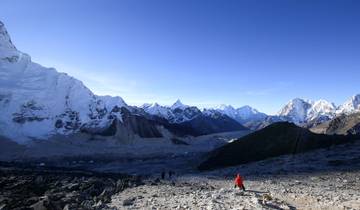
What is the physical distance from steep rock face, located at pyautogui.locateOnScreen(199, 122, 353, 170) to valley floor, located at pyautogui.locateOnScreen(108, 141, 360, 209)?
4.79 m

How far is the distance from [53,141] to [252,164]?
105166mm

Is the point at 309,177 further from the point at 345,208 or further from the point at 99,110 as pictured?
the point at 99,110

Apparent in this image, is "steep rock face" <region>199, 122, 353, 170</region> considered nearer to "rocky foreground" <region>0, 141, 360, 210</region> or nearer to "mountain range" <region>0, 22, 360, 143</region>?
"rocky foreground" <region>0, 141, 360, 210</region>

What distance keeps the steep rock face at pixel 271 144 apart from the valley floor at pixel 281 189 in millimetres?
4787

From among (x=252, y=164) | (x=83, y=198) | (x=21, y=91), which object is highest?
(x=21, y=91)

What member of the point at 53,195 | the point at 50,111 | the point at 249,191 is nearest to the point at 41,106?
the point at 50,111

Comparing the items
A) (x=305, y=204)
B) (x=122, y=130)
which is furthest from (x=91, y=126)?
(x=305, y=204)

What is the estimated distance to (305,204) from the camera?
29281mm

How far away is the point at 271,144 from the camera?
74562 millimetres

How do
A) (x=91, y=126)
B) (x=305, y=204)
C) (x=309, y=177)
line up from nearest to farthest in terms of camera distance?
1. (x=305, y=204)
2. (x=309, y=177)
3. (x=91, y=126)

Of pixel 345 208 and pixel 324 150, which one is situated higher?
pixel 324 150

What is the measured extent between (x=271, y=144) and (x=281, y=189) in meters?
36.3

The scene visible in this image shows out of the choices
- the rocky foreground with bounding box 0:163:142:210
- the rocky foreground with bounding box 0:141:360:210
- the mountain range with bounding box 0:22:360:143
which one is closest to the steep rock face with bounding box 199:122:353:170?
the rocky foreground with bounding box 0:141:360:210

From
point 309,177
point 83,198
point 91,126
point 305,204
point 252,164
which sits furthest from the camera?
point 91,126
